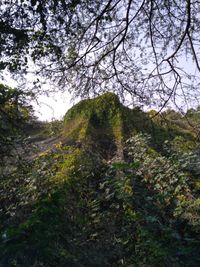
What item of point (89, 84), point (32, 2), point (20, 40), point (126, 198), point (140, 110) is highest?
point (32, 2)

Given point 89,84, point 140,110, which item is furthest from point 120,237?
point 89,84

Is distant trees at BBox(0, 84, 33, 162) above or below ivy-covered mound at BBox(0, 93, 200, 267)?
above

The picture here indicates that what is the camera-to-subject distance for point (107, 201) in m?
6.10

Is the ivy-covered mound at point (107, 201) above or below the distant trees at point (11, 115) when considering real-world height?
below

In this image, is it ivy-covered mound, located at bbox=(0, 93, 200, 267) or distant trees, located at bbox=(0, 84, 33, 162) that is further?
distant trees, located at bbox=(0, 84, 33, 162)

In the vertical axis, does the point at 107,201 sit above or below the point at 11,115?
below

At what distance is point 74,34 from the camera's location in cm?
642

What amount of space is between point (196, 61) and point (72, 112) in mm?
2911

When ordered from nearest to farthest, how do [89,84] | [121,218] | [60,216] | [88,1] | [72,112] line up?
[60,216] < [121,218] < [88,1] < [89,84] < [72,112]

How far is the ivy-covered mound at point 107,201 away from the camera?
497 centimetres

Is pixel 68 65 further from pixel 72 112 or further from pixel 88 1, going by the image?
pixel 72 112

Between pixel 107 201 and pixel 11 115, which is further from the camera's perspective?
pixel 107 201

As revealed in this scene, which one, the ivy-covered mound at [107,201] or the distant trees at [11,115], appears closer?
the ivy-covered mound at [107,201]

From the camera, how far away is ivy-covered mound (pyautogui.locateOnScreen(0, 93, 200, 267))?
4.97 meters
